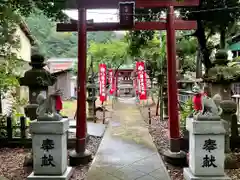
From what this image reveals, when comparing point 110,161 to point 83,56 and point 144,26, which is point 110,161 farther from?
point 144,26

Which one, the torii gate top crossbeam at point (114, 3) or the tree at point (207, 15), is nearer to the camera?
the torii gate top crossbeam at point (114, 3)

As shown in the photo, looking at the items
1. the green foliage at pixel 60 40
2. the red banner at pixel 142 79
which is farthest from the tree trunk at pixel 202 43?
the green foliage at pixel 60 40

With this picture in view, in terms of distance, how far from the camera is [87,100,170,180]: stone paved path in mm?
5743

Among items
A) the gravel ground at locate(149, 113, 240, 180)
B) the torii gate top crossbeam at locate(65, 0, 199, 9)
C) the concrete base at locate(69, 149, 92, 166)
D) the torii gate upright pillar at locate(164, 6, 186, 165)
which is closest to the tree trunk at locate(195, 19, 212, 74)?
the gravel ground at locate(149, 113, 240, 180)

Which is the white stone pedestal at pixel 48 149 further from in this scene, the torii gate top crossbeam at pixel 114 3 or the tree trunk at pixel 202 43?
the tree trunk at pixel 202 43

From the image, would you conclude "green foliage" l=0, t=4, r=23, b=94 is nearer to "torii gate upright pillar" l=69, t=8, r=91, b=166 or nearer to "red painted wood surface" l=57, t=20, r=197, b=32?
"red painted wood surface" l=57, t=20, r=197, b=32

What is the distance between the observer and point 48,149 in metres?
5.38

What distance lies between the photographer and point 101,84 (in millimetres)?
15023

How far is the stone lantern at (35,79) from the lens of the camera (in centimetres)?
644

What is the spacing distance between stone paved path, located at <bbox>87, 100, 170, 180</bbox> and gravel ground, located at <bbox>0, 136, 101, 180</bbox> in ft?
0.81

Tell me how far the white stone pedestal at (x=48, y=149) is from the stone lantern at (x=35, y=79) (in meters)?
1.34

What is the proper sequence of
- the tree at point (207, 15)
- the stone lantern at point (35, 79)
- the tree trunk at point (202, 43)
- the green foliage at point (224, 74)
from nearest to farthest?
the green foliage at point (224, 74) → the stone lantern at point (35, 79) → the tree at point (207, 15) → the tree trunk at point (202, 43)

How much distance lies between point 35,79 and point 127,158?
2948 millimetres

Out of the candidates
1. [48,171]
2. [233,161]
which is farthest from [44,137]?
[233,161]
